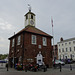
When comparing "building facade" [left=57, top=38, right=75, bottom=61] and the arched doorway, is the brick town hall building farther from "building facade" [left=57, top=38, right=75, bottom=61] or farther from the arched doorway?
"building facade" [left=57, top=38, right=75, bottom=61]

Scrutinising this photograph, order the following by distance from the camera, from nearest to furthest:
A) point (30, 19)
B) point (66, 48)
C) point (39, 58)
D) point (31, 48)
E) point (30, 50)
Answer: point (30, 50)
point (31, 48)
point (39, 58)
point (30, 19)
point (66, 48)

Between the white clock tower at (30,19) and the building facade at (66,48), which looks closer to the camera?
the white clock tower at (30,19)

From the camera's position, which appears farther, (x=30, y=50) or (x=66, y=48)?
(x=66, y=48)

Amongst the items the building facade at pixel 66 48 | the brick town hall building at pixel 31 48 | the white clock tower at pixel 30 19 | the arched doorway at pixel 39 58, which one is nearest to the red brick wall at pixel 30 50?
the brick town hall building at pixel 31 48

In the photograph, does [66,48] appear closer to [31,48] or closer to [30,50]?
[31,48]

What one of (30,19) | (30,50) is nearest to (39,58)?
(30,50)

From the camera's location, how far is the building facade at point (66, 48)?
1643 inches

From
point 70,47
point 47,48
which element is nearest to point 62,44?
point 70,47

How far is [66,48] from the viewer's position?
44.6 metres

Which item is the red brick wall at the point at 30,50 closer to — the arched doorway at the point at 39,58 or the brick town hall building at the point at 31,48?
the brick town hall building at the point at 31,48

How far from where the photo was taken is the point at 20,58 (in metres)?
16.6

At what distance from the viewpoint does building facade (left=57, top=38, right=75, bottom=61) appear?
4172 centimetres

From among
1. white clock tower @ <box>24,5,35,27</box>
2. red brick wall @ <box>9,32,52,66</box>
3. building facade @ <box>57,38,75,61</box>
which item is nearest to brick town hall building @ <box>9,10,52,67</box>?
red brick wall @ <box>9,32,52,66</box>

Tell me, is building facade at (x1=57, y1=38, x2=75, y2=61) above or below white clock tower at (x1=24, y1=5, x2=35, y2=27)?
below
